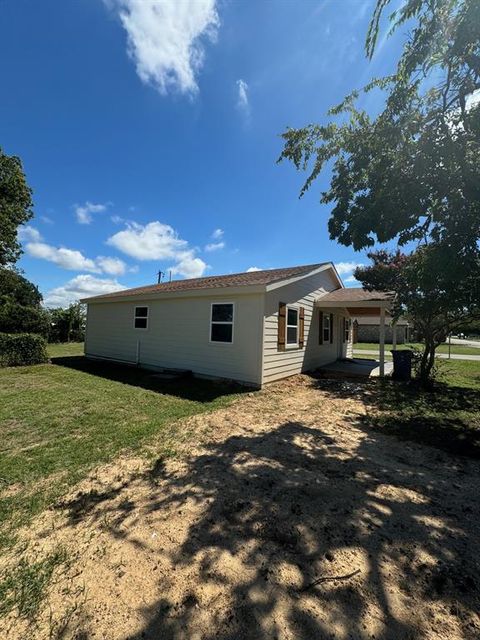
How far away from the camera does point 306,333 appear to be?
10828mm

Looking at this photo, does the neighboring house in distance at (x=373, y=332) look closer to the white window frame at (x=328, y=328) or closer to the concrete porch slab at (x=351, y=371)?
the white window frame at (x=328, y=328)

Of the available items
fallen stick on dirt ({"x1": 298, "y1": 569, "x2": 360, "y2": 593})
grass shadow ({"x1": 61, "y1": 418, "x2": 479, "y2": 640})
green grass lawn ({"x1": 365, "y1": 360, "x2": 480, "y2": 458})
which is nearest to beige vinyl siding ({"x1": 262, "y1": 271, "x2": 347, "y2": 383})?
green grass lawn ({"x1": 365, "y1": 360, "x2": 480, "y2": 458})

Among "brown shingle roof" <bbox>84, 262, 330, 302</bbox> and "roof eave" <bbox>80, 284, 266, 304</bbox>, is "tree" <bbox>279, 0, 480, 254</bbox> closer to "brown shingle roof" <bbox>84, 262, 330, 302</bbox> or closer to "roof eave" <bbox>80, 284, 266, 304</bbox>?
"roof eave" <bbox>80, 284, 266, 304</bbox>

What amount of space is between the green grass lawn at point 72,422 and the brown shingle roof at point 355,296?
5.63m

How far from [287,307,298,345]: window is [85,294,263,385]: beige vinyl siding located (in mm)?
1843

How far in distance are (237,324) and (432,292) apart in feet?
16.2

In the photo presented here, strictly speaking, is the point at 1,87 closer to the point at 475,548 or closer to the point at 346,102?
the point at 346,102

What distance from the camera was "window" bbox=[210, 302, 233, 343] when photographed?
8859 mm

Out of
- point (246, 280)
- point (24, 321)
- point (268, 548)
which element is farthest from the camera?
point (24, 321)

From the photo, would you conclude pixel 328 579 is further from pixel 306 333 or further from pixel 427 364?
pixel 306 333

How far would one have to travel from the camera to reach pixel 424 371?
8.97 metres

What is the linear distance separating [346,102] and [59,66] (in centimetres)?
790

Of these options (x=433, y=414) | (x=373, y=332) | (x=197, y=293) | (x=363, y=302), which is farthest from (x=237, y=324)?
(x=373, y=332)

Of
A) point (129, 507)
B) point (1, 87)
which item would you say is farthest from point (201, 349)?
point (1, 87)
